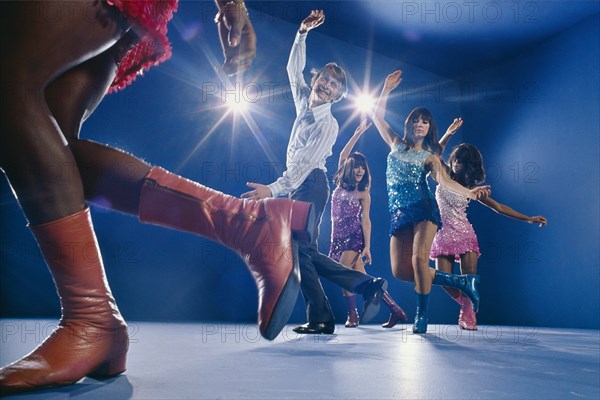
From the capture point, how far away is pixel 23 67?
0.70 m

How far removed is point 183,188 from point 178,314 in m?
2.99

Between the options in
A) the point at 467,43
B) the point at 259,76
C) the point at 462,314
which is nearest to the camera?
the point at 462,314

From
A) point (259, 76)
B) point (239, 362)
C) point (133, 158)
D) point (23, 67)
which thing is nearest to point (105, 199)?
point (133, 158)

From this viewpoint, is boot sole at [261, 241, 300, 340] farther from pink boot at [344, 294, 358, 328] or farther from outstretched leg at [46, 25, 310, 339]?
pink boot at [344, 294, 358, 328]

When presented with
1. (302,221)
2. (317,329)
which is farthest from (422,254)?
(302,221)

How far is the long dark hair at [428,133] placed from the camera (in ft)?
8.87

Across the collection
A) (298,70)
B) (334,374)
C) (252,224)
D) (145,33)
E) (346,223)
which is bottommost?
(334,374)

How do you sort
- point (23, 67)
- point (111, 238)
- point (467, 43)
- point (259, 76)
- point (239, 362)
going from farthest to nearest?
1. point (467, 43)
2. point (259, 76)
3. point (111, 238)
4. point (239, 362)
5. point (23, 67)

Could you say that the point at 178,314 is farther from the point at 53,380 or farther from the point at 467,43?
the point at 467,43

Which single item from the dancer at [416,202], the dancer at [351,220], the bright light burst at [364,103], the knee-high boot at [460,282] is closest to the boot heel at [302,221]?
the dancer at [416,202]

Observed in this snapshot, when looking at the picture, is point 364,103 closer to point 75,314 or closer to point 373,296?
point 373,296

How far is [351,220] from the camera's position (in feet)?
10.7

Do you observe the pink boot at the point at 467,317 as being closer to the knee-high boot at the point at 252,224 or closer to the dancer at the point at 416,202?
the dancer at the point at 416,202

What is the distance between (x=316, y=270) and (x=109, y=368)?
162 cm
